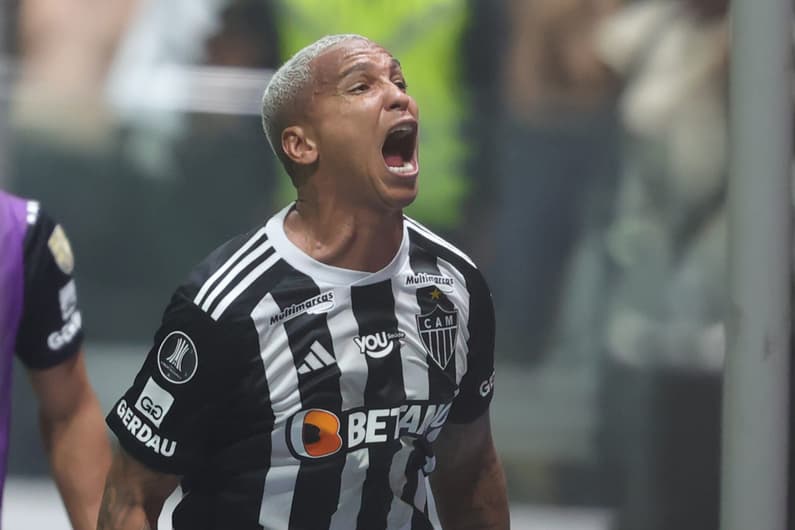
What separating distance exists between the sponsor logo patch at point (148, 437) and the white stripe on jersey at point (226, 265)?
0.66 ft

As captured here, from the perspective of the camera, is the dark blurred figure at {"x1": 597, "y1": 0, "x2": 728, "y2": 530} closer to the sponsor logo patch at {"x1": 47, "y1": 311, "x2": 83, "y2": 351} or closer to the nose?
the sponsor logo patch at {"x1": 47, "y1": 311, "x2": 83, "y2": 351}

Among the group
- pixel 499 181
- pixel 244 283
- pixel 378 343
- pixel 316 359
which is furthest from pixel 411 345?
pixel 499 181

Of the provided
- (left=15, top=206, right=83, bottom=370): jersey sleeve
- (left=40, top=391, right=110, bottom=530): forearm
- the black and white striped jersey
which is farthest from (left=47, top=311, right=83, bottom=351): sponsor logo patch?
the black and white striped jersey

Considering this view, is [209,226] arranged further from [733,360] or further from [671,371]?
[733,360]

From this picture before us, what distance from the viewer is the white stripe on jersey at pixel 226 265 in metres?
2.34

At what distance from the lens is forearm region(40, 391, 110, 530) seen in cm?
286

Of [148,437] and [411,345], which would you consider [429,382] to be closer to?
[411,345]

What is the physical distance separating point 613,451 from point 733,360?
132 inches

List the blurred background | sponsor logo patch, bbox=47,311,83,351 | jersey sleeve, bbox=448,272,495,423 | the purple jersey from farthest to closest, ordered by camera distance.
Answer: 1. the blurred background
2. sponsor logo patch, bbox=47,311,83,351
3. the purple jersey
4. jersey sleeve, bbox=448,272,495,423

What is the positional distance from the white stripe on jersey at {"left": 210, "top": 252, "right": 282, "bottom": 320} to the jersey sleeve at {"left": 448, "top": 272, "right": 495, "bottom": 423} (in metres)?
0.34

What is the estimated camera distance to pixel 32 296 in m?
2.77

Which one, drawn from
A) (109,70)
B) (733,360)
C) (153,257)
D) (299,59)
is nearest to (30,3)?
(109,70)

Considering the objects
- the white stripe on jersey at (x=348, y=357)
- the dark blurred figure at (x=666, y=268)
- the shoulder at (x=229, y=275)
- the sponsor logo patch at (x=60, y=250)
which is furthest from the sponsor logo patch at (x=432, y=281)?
the dark blurred figure at (x=666, y=268)

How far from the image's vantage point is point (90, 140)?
217 inches
